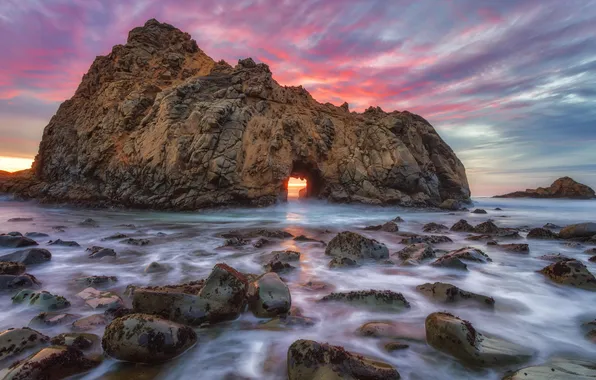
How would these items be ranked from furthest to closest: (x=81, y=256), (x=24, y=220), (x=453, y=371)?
(x=24, y=220)
(x=81, y=256)
(x=453, y=371)

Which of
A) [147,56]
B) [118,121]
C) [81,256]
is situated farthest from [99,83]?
[81,256]

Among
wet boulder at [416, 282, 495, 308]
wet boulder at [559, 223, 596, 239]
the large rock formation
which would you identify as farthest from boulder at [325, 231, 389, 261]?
the large rock formation

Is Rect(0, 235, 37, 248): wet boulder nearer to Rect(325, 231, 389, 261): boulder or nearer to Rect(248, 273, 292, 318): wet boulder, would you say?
Rect(248, 273, 292, 318): wet boulder

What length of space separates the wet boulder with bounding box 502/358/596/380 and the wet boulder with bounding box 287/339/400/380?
0.89m

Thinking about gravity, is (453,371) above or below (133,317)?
below

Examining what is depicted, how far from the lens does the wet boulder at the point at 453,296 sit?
3.89 meters

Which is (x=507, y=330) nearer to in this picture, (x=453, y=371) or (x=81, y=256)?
(x=453, y=371)

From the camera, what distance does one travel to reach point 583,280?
4.59 metres

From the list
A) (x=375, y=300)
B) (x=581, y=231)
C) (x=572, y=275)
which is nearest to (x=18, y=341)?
(x=375, y=300)

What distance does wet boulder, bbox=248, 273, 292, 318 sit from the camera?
11.3 feet

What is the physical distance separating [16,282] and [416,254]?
6.40 m

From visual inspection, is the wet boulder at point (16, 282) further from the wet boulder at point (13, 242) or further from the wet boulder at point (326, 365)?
the wet boulder at point (326, 365)

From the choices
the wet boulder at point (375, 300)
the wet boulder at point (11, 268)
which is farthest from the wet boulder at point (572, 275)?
the wet boulder at point (11, 268)

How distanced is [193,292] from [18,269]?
3.37 m
